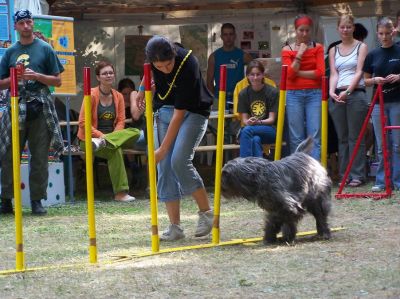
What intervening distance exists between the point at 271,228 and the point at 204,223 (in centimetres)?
73

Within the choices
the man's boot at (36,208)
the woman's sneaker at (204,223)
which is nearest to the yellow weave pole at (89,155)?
the woman's sneaker at (204,223)

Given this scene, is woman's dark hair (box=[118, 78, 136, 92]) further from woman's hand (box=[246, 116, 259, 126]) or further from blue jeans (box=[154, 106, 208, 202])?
blue jeans (box=[154, 106, 208, 202])

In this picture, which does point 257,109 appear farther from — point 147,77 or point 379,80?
point 147,77

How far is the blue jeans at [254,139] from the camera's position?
36.5ft

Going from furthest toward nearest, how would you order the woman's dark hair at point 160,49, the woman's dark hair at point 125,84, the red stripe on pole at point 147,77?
the woman's dark hair at point 125,84
the woman's dark hair at point 160,49
the red stripe on pole at point 147,77

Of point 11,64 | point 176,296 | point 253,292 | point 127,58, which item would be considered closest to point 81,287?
point 176,296

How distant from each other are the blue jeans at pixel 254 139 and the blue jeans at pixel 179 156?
3.51 m

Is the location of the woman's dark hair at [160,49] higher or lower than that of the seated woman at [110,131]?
higher

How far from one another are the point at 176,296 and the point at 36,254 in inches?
82.2

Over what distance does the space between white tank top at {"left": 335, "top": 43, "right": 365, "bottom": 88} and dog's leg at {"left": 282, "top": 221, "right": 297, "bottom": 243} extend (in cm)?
425

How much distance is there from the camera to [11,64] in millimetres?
9602

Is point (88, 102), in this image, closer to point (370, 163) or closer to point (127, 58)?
point (370, 163)

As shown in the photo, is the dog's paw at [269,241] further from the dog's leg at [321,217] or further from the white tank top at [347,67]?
the white tank top at [347,67]

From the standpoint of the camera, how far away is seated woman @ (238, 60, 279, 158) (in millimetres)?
11211
